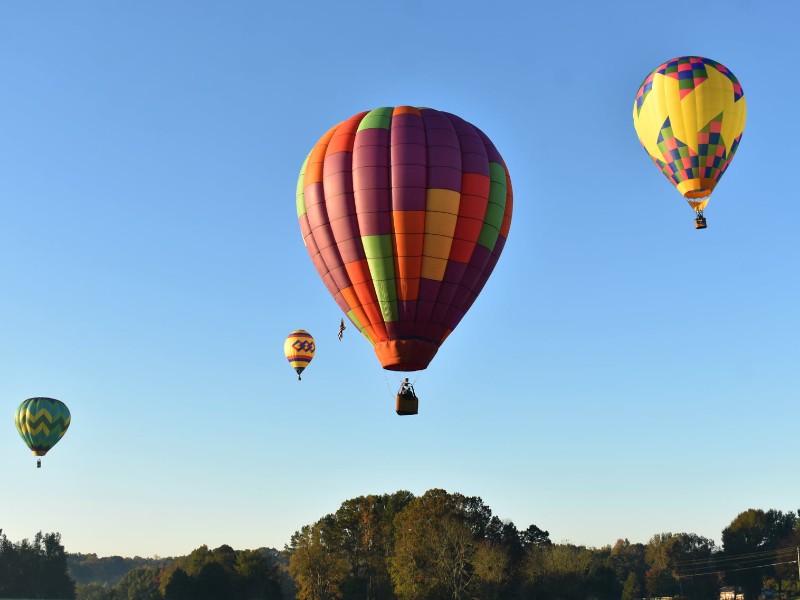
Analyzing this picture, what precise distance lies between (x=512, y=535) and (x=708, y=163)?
5608cm

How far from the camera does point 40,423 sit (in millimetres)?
66188

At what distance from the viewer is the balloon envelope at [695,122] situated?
39.2 meters

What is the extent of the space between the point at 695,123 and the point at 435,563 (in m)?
46.2

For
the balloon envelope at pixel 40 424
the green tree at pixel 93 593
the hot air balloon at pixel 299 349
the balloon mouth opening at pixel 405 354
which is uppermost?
the hot air balloon at pixel 299 349

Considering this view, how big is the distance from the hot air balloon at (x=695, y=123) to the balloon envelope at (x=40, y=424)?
46.7 m

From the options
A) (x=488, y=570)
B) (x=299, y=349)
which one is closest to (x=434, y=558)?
(x=488, y=570)

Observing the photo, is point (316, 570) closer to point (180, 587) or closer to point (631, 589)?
point (180, 587)

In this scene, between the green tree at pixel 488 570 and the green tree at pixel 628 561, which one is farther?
the green tree at pixel 628 561

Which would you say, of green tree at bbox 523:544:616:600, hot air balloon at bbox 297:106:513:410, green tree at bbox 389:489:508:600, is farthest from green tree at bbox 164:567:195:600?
hot air balloon at bbox 297:106:513:410

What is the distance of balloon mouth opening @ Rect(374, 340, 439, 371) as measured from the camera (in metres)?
30.0

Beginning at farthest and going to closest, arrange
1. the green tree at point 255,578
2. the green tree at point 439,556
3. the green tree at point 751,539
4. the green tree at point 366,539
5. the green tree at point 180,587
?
the green tree at point 751,539, the green tree at point 180,587, the green tree at point 255,578, the green tree at point 366,539, the green tree at point 439,556

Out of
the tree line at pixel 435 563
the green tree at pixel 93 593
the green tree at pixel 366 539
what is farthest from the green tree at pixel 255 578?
the green tree at pixel 93 593

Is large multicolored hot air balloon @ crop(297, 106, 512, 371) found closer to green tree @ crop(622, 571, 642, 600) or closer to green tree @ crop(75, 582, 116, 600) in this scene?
green tree @ crop(622, 571, 642, 600)

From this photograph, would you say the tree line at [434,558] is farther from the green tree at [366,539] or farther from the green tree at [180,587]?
the green tree at [180,587]
